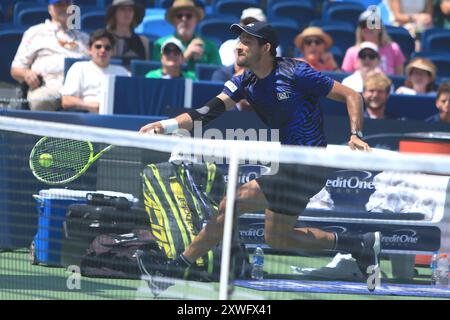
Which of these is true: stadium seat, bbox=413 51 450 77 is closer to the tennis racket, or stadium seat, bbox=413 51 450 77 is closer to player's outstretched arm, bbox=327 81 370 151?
player's outstretched arm, bbox=327 81 370 151

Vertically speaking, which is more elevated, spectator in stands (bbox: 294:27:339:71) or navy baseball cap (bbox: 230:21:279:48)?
spectator in stands (bbox: 294:27:339:71)

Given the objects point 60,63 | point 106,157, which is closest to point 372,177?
point 106,157

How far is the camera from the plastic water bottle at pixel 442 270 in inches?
246

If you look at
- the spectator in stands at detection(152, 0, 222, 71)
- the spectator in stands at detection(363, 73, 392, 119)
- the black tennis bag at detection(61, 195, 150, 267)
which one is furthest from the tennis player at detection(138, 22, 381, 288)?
the spectator in stands at detection(152, 0, 222, 71)

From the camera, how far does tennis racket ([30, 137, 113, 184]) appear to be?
6469mm

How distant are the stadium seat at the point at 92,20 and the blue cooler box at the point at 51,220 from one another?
18.0 ft

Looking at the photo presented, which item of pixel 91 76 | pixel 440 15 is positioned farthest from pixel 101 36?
pixel 440 15

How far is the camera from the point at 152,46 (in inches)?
472

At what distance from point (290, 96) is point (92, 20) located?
6084 mm

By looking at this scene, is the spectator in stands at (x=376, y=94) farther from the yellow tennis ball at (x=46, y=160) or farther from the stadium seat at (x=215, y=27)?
the yellow tennis ball at (x=46, y=160)

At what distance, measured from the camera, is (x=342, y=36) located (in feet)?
43.3

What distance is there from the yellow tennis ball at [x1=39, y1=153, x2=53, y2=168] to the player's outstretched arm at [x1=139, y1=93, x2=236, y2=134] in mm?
654
